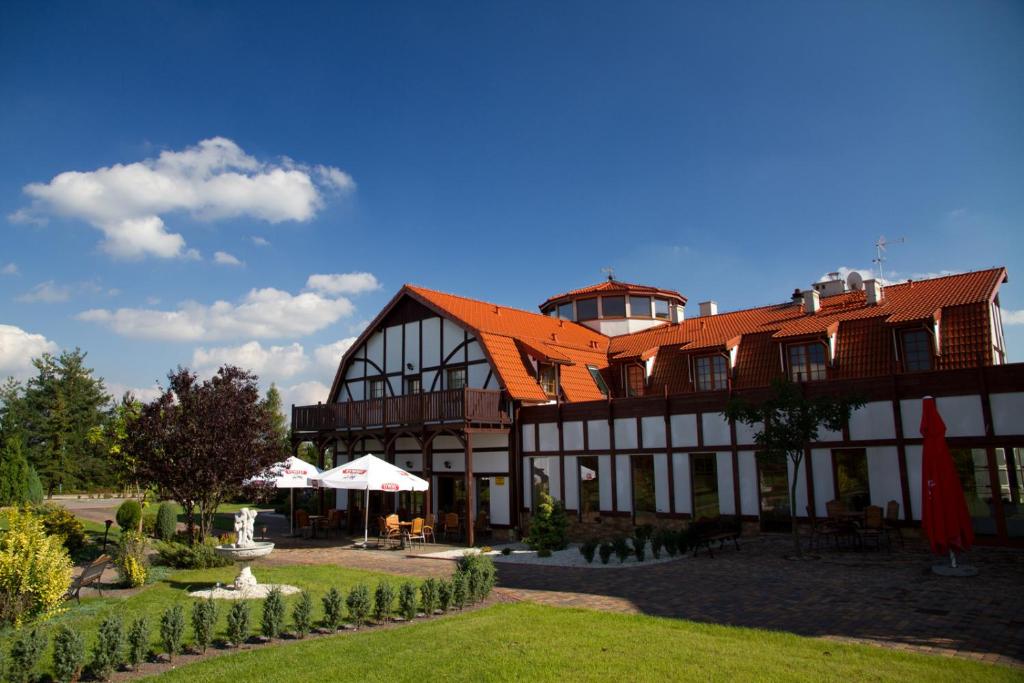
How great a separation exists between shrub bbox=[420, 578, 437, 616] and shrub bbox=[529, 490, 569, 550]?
Answer: 7.51m

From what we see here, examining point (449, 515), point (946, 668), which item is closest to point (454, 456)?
point (449, 515)

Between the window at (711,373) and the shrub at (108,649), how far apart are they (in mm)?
18461

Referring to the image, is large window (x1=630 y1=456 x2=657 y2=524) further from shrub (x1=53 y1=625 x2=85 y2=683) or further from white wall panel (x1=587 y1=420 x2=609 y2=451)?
shrub (x1=53 y1=625 x2=85 y2=683)

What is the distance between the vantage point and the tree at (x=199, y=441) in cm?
1747

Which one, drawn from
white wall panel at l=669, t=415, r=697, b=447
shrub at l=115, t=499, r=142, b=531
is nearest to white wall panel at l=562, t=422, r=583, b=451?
white wall panel at l=669, t=415, r=697, b=447

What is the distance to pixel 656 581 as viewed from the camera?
13.2 meters

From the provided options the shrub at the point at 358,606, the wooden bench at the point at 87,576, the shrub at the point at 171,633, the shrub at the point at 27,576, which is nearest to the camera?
the shrub at the point at 171,633

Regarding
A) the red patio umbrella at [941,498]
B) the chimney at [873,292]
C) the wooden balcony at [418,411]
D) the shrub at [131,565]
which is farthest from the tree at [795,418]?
the shrub at [131,565]

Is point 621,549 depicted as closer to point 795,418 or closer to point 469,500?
point 795,418

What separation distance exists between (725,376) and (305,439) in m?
16.8

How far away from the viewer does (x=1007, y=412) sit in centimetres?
1480

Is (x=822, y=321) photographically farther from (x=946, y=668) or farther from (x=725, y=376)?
(x=946, y=668)

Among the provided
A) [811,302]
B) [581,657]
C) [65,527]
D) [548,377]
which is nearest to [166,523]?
[65,527]

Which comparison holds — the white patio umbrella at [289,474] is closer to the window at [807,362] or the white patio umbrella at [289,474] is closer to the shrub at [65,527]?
the shrub at [65,527]
